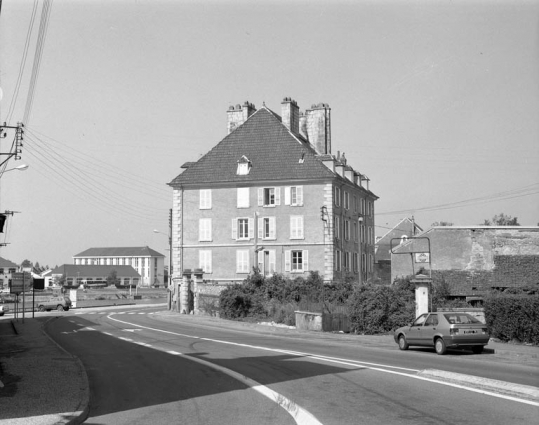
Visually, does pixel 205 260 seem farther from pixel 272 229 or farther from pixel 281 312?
pixel 281 312

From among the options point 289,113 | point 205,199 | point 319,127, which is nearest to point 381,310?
point 205,199

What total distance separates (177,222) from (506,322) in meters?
40.9

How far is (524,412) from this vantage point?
10273 millimetres

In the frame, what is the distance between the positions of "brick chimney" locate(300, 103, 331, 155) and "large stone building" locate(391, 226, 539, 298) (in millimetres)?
19153

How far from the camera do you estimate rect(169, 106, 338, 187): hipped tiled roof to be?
2350 inches

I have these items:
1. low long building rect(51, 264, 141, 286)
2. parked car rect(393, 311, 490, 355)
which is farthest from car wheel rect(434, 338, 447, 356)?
low long building rect(51, 264, 141, 286)

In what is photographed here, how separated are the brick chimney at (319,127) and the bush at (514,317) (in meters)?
39.5

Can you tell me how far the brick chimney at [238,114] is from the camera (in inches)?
2621

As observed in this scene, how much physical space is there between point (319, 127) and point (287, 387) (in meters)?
53.2

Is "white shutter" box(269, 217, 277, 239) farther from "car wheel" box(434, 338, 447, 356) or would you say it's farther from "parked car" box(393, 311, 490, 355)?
"car wheel" box(434, 338, 447, 356)

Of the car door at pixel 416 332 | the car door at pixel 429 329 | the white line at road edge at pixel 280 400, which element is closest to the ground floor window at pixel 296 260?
the car door at pixel 416 332

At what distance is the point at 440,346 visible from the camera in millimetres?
22062

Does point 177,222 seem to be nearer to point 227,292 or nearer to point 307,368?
point 227,292

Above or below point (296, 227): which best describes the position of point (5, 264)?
below
